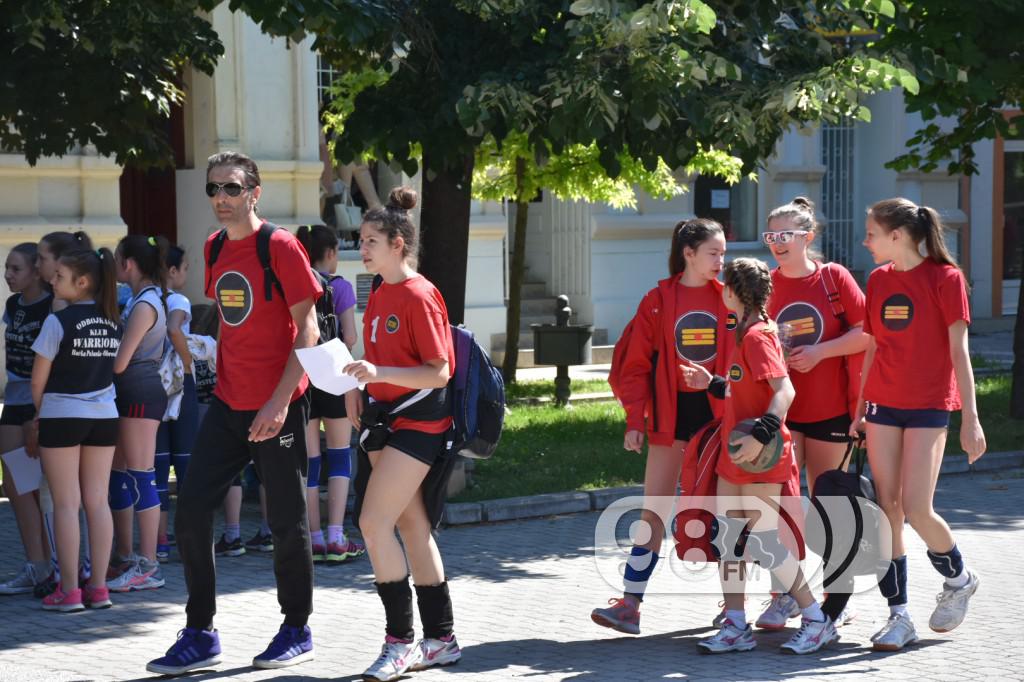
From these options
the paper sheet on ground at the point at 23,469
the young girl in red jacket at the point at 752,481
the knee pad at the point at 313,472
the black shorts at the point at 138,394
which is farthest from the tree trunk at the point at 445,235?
the young girl in red jacket at the point at 752,481

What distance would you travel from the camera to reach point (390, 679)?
6.00 metres

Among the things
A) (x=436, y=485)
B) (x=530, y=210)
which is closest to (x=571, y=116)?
(x=436, y=485)

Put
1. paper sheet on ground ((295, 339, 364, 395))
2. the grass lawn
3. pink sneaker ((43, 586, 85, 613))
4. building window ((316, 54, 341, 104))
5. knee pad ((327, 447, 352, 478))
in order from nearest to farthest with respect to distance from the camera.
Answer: paper sheet on ground ((295, 339, 364, 395)) < pink sneaker ((43, 586, 85, 613)) < knee pad ((327, 447, 352, 478)) < the grass lawn < building window ((316, 54, 341, 104))

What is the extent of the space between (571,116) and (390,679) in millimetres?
3956

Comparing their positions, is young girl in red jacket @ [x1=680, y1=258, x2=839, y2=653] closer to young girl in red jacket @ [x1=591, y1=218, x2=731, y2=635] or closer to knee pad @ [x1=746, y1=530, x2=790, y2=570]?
knee pad @ [x1=746, y1=530, x2=790, y2=570]

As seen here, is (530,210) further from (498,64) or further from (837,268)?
(837,268)

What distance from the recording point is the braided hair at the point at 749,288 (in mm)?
6336

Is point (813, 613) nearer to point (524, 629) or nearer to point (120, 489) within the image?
point (524, 629)

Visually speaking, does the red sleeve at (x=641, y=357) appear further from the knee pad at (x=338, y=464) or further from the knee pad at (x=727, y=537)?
the knee pad at (x=338, y=464)

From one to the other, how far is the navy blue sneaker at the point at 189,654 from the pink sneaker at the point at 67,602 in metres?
1.27

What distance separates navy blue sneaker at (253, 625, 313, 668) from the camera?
20.3ft

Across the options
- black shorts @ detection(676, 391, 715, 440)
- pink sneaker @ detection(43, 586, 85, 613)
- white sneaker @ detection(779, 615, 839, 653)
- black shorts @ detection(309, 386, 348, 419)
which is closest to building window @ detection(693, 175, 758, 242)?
black shorts @ detection(309, 386, 348, 419)

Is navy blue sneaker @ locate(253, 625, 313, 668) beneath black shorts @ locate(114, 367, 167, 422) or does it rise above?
beneath

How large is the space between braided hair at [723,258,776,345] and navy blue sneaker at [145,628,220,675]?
8.15 ft
